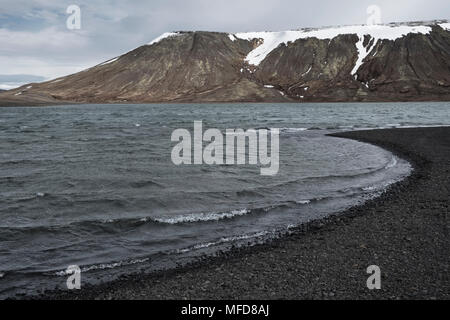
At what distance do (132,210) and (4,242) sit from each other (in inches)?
176

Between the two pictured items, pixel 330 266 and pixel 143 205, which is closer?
pixel 330 266

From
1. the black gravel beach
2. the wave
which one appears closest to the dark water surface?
the wave

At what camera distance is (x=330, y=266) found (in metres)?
9.24

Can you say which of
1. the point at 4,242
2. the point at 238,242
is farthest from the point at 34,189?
the point at 238,242

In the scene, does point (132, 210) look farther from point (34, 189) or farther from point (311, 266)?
point (311, 266)

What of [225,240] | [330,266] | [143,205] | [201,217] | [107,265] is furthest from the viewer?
[143,205]

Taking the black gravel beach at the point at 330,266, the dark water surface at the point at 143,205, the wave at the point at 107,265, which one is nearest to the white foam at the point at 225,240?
A: the dark water surface at the point at 143,205

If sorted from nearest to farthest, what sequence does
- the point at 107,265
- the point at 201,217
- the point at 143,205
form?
1. the point at 107,265
2. the point at 201,217
3. the point at 143,205

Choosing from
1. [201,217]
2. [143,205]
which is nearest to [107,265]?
[201,217]

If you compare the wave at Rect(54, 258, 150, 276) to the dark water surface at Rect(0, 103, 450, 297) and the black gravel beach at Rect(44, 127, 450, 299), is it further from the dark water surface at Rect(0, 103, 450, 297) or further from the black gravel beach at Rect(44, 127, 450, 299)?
the black gravel beach at Rect(44, 127, 450, 299)

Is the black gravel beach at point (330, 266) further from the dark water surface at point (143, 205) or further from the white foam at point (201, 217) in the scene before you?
the white foam at point (201, 217)

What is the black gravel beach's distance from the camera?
8.15m

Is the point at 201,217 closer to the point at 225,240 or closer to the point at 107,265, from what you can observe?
the point at 225,240
